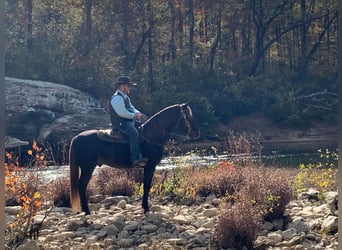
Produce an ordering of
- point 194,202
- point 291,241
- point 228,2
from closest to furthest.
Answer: point 291,241 → point 228,2 → point 194,202

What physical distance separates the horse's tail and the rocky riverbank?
116 millimetres

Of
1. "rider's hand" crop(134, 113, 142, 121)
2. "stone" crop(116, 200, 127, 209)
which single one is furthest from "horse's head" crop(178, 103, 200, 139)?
"stone" crop(116, 200, 127, 209)

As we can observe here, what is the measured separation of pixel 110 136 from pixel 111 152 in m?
0.21

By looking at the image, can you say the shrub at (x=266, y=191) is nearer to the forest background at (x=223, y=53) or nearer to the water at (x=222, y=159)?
the water at (x=222, y=159)

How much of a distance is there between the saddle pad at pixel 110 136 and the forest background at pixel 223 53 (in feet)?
2.04

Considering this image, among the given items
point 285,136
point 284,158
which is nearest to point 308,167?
point 284,158

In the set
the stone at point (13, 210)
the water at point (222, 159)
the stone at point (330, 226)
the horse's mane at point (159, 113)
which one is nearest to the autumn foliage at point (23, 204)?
the stone at point (13, 210)

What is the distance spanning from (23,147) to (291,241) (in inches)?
147

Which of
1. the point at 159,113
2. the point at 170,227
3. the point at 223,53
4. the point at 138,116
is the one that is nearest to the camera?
the point at 223,53

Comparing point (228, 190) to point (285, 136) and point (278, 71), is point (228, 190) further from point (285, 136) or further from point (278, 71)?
point (278, 71)

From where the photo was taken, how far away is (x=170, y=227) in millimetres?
6590

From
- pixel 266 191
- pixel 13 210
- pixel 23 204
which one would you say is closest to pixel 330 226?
pixel 266 191

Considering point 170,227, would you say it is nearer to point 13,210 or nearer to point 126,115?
point 126,115

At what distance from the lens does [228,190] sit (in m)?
7.00
